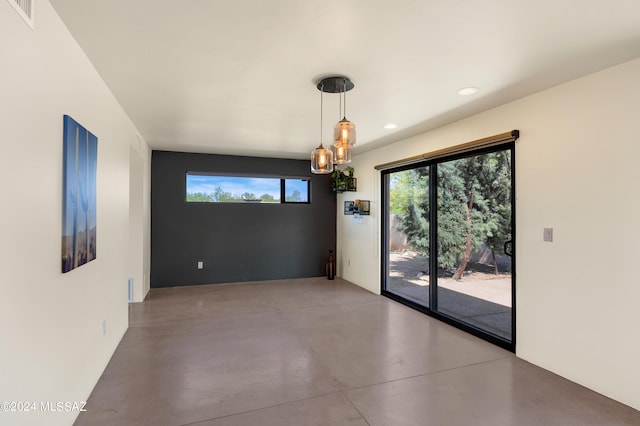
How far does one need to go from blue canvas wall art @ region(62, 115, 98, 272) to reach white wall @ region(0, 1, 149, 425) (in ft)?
0.20

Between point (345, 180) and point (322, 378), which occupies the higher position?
point (345, 180)

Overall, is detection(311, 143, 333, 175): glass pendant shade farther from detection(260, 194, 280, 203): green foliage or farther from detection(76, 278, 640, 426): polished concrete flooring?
detection(260, 194, 280, 203): green foliage

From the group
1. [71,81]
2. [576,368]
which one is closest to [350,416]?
[576,368]

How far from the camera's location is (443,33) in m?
2.05

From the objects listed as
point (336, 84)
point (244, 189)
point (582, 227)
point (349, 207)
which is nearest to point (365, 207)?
point (349, 207)

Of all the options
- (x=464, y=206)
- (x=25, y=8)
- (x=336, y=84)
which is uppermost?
(x=336, y=84)

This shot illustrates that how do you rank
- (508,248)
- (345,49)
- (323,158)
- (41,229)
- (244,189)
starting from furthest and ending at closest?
(244,189)
(508,248)
(323,158)
(345,49)
(41,229)

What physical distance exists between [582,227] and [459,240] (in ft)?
4.72

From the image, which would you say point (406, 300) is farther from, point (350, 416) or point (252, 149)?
point (252, 149)

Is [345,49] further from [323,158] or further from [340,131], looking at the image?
[323,158]

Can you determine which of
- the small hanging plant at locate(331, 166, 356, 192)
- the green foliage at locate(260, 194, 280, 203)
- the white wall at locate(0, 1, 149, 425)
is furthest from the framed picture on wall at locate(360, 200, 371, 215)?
the white wall at locate(0, 1, 149, 425)

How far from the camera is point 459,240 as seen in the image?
159 inches

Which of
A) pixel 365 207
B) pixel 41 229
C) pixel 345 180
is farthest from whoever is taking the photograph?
pixel 345 180

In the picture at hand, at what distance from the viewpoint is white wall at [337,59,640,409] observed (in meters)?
2.39
